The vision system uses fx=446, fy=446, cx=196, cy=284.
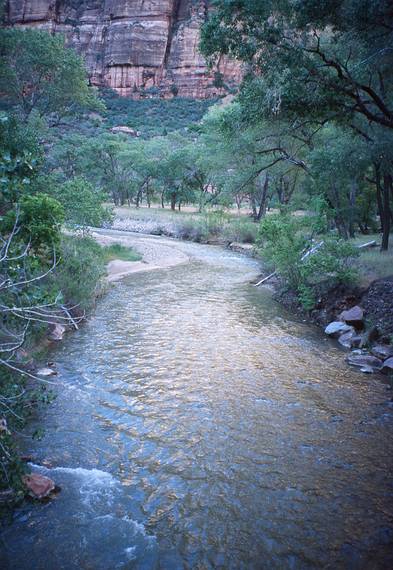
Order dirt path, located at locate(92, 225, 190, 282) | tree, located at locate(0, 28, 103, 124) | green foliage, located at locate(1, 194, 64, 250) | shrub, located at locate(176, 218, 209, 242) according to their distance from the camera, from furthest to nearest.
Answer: shrub, located at locate(176, 218, 209, 242) < tree, located at locate(0, 28, 103, 124) < dirt path, located at locate(92, 225, 190, 282) < green foliage, located at locate(1, 194, 64, 250)

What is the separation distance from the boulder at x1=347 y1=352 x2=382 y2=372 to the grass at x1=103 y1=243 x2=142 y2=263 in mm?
15477

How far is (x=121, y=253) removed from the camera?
2533 cm

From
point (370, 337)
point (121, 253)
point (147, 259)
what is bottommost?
point (370, 337)

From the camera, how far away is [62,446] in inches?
261

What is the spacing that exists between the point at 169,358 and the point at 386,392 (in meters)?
4.74

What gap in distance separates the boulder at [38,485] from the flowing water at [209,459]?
0.51 ft

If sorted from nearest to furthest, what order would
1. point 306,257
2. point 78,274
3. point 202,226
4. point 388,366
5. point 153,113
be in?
point 388,366, point 78,274, point 306,257, point 202,226, point 153,113

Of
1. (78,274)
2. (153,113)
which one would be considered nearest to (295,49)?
(78,274)

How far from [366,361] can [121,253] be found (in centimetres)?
1726

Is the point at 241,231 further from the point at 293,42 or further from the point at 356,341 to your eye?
the point at 293,42

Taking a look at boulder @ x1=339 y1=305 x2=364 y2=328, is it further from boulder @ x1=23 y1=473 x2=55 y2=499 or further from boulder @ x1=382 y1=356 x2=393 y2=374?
boulder @ x1=23 y1=473 x2=55 y2=499

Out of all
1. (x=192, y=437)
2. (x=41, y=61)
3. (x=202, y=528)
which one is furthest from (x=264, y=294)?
(x=41, y=61)

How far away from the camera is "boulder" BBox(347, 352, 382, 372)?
10438 mm


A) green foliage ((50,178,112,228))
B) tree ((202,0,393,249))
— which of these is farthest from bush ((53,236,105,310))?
tree ((202,0,393,249))
